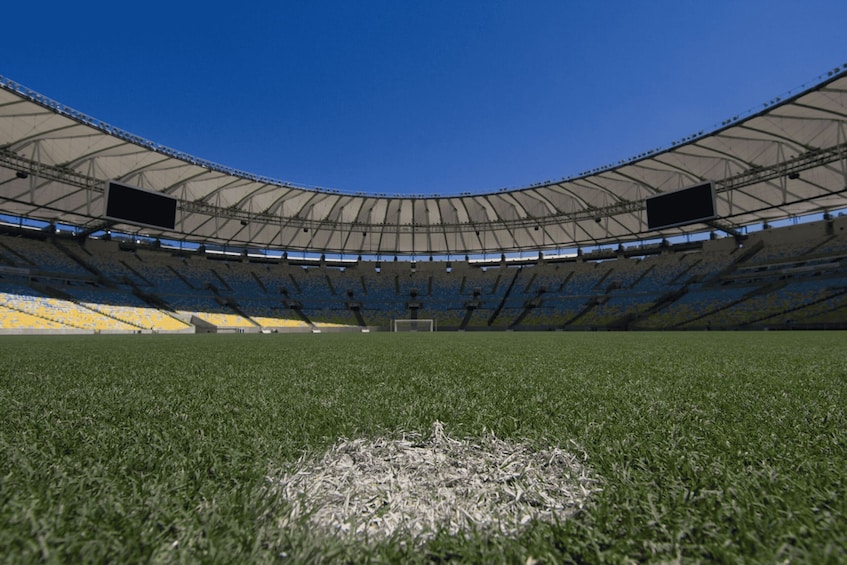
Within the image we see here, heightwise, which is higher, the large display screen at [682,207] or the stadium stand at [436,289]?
the large display screen at [682,207]

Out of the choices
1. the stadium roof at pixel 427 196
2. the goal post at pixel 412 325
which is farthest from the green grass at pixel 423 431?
the goal post at pixel 412 325

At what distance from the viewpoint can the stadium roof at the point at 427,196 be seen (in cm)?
1892

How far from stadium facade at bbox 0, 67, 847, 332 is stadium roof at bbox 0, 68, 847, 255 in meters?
0.14

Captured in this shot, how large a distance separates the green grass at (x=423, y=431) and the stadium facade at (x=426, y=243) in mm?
21601

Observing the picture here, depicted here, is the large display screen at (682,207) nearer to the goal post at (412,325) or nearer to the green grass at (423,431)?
the goal post at (412,325)

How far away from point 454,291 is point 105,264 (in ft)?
103

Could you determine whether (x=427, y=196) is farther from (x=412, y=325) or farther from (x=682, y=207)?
(x=682, y=207)

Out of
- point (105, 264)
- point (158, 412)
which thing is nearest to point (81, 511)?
point (158, 412)

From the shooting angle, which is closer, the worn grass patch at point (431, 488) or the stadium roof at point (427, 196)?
the worn grass patch at point (431, 488)

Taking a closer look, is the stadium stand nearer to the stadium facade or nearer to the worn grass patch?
the stadium facade

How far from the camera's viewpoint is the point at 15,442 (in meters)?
1.41

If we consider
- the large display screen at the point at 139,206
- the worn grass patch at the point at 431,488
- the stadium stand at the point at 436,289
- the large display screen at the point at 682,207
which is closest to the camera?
the worn grass patch at the point at 431,488

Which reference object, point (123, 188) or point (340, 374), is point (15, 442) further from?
point (123, 188)

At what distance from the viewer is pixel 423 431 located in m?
1.60
